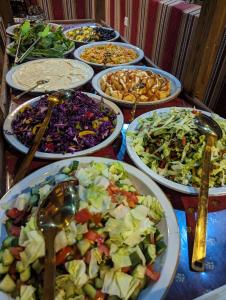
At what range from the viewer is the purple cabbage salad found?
4.12 ft

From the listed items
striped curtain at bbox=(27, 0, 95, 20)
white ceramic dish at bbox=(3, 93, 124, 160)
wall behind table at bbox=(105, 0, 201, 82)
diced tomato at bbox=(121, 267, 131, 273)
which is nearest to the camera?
diced tomato at bbox=(121, 267, 131, 273)

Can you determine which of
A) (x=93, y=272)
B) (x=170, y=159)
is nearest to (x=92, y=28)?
(x=170, y=159)

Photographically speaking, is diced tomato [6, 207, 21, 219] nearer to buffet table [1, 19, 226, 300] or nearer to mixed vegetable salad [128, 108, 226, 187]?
buffet table [1, 19, 226, 300]

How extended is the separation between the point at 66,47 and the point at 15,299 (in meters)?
2.20

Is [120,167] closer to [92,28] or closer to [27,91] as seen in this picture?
[27,91]

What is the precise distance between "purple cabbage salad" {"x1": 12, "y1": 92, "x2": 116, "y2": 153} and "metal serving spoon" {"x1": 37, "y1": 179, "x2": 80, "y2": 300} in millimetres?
→ 369

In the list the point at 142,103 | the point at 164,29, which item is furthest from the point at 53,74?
the point at 164,29

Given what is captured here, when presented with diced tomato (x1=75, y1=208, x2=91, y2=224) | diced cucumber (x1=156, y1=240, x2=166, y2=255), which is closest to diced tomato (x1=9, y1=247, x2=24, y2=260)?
diced tomato (x1=75, y1=208, x2=91, y2=224)

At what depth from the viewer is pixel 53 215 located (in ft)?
2.67

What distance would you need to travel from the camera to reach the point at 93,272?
2.42ft

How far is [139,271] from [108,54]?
1.96 meters

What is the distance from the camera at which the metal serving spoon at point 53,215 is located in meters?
0.69

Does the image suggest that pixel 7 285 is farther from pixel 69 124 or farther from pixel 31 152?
pixel 69 124

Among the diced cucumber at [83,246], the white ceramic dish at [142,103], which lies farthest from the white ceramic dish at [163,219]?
the white ceramic dish at [142,103]
